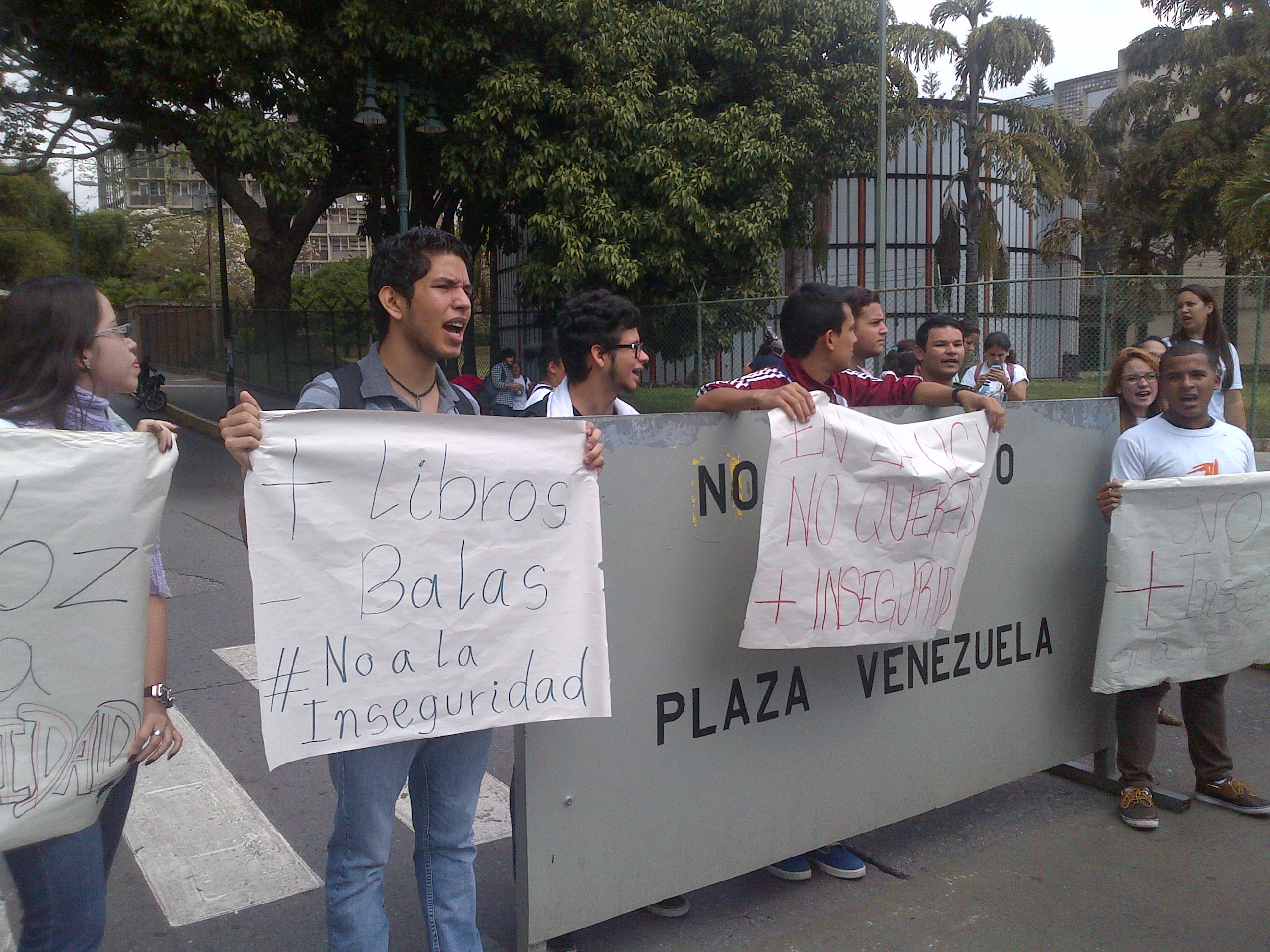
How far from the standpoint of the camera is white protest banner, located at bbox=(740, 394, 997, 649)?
3.06 m

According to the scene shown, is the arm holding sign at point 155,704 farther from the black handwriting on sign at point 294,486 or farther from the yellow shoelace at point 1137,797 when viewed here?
the yellow shoelace at point 1137,797

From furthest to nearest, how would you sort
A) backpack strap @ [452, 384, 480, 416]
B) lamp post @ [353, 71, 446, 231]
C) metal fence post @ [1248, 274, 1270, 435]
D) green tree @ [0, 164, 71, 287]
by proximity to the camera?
green tree @ [0, 164, 71, 287]
lamp post @ [353, 71, 446, 231]
metal fence post @ [1248, 274, 1270, 435]
backpack strap @ [452, 384, 480, 416]

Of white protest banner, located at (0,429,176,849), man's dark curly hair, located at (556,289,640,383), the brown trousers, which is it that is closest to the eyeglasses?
white protest banner, located at (0,429,176,849)

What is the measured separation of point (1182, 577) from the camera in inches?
154

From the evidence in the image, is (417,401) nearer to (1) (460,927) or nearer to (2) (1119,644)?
(1) (460,927)

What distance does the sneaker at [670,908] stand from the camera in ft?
10.7

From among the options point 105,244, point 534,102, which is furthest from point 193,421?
point 105,244

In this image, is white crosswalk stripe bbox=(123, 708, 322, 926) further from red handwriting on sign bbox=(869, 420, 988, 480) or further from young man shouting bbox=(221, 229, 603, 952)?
red handwriting on sign bbox=(869, 420, 988, 480)

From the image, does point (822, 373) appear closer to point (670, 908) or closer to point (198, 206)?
point (670, 908)

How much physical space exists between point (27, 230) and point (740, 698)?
1604 inches

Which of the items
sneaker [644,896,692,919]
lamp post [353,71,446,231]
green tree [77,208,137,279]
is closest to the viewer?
sneaker [644,896,692,919]

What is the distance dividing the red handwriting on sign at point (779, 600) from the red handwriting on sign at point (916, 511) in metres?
0.30

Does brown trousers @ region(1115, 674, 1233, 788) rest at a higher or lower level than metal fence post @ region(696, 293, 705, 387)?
lower

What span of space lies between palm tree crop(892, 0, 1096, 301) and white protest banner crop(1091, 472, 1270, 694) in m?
20.2
